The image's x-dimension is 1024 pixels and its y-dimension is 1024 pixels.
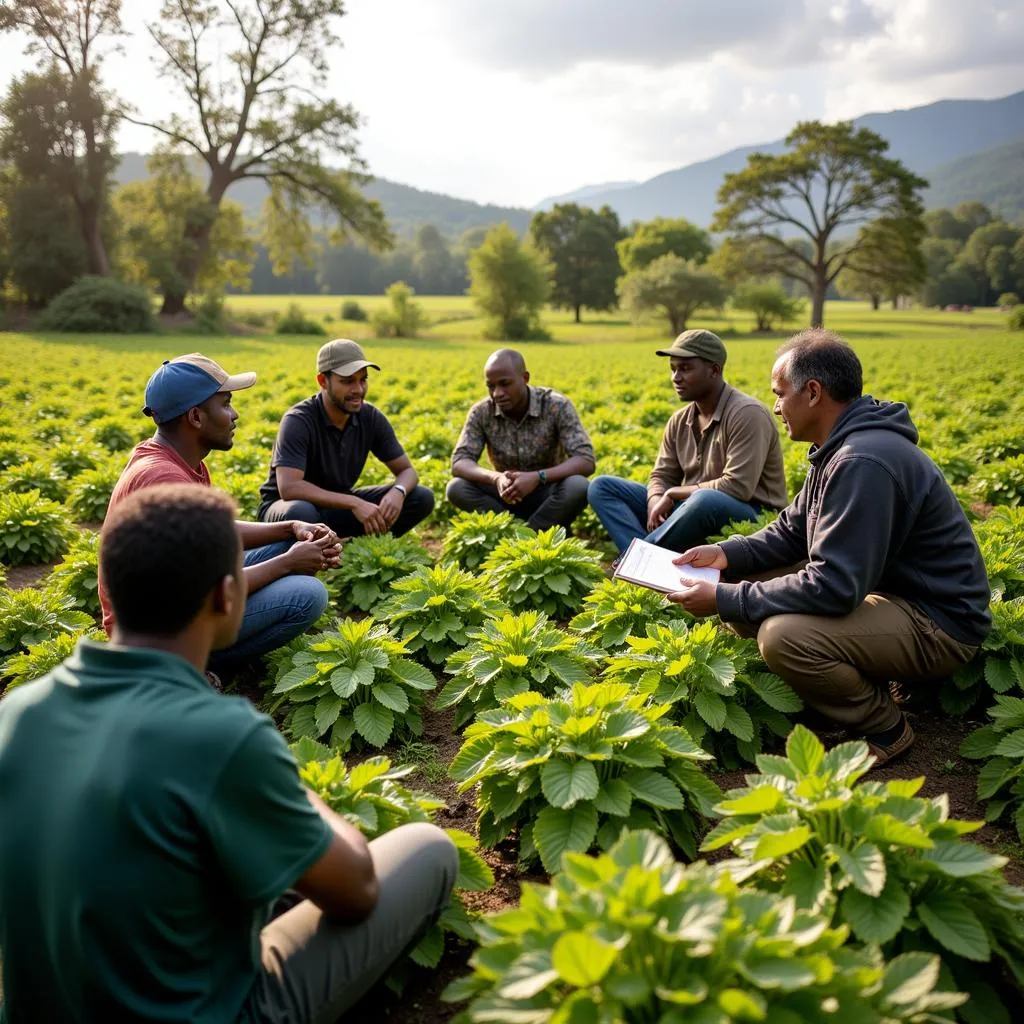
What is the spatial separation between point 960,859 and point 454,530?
5195 mm

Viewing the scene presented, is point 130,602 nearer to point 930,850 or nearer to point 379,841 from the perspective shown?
point 379,841

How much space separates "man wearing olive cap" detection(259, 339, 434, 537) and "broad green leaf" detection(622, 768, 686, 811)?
372 centimetres

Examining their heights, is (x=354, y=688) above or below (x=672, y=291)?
below

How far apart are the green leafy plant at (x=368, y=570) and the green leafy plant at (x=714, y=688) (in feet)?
7.88

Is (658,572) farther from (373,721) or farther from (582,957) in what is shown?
(582,957)

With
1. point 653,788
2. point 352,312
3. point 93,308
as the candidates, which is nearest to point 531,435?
point 653,788

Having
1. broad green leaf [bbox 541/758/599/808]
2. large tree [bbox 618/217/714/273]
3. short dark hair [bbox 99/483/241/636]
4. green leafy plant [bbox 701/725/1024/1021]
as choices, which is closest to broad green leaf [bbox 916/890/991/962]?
green leafy plant [bbox 701/725/1024/1021]

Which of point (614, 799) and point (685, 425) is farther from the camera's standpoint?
point (685, 425)

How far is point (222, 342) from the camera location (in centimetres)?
4044

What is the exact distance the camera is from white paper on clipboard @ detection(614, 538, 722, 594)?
4352mm

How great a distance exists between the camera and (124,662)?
5.98ft

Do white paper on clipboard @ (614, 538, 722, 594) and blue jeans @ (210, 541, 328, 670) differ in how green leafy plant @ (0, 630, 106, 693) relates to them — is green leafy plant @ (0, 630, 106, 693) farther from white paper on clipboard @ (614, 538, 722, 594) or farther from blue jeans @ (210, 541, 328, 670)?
white paper on clipboard @ (614, 538, 722, 594)

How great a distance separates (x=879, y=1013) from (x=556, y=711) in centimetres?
158

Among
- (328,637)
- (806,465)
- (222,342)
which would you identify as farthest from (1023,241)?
(328,637)
